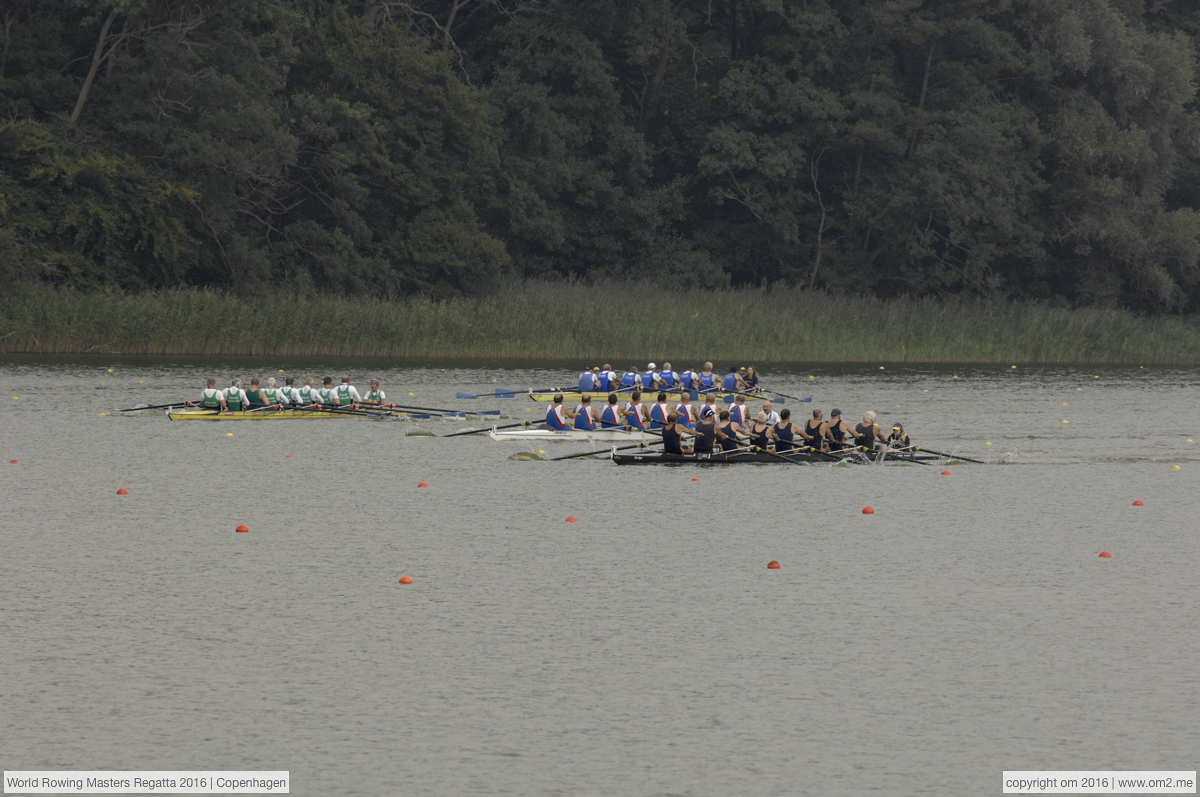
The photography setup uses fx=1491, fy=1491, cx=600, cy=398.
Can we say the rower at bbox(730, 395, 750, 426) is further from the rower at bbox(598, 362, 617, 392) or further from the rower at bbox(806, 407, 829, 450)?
the rower at bbox(598, 362, 617, 392)

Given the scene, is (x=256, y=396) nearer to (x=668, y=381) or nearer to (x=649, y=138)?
(x=668, y=381)

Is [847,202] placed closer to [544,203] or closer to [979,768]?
[544,203]

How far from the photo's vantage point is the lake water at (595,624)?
27.7ft

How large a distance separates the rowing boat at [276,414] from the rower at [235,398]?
0.14 m

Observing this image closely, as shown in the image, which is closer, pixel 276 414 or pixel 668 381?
pixel 276 414

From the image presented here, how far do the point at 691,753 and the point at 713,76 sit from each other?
208 ft

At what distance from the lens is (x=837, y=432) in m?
23.9

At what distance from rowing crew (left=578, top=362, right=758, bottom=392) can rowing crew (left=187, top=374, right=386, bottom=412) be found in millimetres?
4872

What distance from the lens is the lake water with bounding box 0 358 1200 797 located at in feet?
27.7

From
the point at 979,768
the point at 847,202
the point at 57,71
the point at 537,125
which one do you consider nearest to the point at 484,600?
the point at 979,768

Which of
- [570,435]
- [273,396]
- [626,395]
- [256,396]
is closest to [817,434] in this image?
[570,435]

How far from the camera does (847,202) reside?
Result: 222ft

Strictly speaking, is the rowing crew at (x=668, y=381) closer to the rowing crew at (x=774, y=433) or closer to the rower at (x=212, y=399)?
the rowing crew at (x=774, y=433)

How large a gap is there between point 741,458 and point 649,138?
1898 inches
